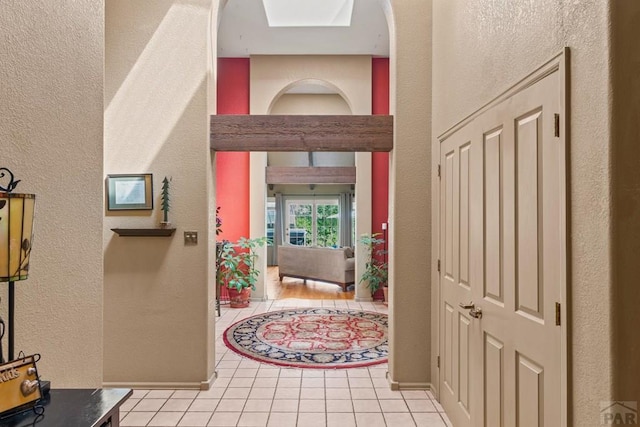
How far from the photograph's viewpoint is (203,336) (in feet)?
10.6

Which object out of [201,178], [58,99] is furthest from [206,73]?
[58,99]

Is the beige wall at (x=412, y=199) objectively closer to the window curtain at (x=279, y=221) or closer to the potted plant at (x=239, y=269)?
the potted plant at (x=239, y=269)

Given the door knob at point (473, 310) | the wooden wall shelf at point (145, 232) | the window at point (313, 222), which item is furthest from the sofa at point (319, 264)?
the door knob at point (473, 310)

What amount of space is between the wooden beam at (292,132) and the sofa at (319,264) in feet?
14.3

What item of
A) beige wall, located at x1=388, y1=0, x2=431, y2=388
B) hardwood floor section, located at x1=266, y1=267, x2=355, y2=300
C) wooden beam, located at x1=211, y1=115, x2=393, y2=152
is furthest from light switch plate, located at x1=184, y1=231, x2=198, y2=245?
hardwood floor section, located at x1=266, y1=267, x2=355, y2=300

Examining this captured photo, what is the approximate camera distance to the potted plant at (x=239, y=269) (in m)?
6.11

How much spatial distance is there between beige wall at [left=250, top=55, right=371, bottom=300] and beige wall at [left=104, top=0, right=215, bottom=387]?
135 inches

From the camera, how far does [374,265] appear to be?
6.58m

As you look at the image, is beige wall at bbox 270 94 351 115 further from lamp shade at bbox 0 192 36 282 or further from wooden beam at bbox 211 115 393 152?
lamp shade at bbox 0 192 36 282

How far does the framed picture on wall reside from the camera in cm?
324

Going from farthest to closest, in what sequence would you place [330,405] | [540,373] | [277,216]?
[277,216] → [330,405] → [540,373]

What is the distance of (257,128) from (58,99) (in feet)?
6.49
